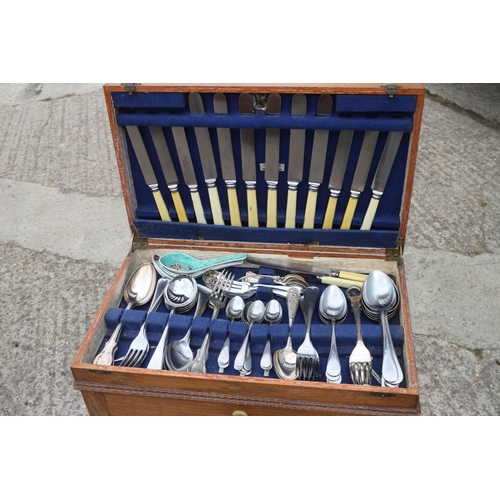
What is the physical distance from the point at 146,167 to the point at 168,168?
9cm

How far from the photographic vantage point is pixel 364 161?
1.73m

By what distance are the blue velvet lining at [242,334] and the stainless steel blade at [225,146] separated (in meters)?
0.57

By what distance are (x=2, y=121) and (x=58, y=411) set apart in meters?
3.08

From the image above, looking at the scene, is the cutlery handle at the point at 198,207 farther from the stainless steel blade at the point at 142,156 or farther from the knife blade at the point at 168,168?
the stainless steel blade at the point at 142,156

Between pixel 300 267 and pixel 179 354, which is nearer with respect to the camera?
pixel 179 354

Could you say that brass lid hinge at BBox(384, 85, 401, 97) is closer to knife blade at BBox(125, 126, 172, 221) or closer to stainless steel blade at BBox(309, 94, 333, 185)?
stainless steel blade at BBox(309, 94, 333, 185)

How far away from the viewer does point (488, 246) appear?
2756 mm

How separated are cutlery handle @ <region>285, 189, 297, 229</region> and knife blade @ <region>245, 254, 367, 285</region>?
16 cm

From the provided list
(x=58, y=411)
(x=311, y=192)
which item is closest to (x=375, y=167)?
(x=311, y=192)

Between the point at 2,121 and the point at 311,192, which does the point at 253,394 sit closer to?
the point at 311,192

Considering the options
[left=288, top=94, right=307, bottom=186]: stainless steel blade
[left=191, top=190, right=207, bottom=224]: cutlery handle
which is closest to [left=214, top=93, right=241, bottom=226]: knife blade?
[left=191, top=190, right=207, bottom=224]: cutlery handle

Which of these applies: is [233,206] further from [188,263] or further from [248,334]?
[248,334]

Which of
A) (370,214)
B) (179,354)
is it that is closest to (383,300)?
(370,214)

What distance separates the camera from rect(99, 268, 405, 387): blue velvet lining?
1643mm
